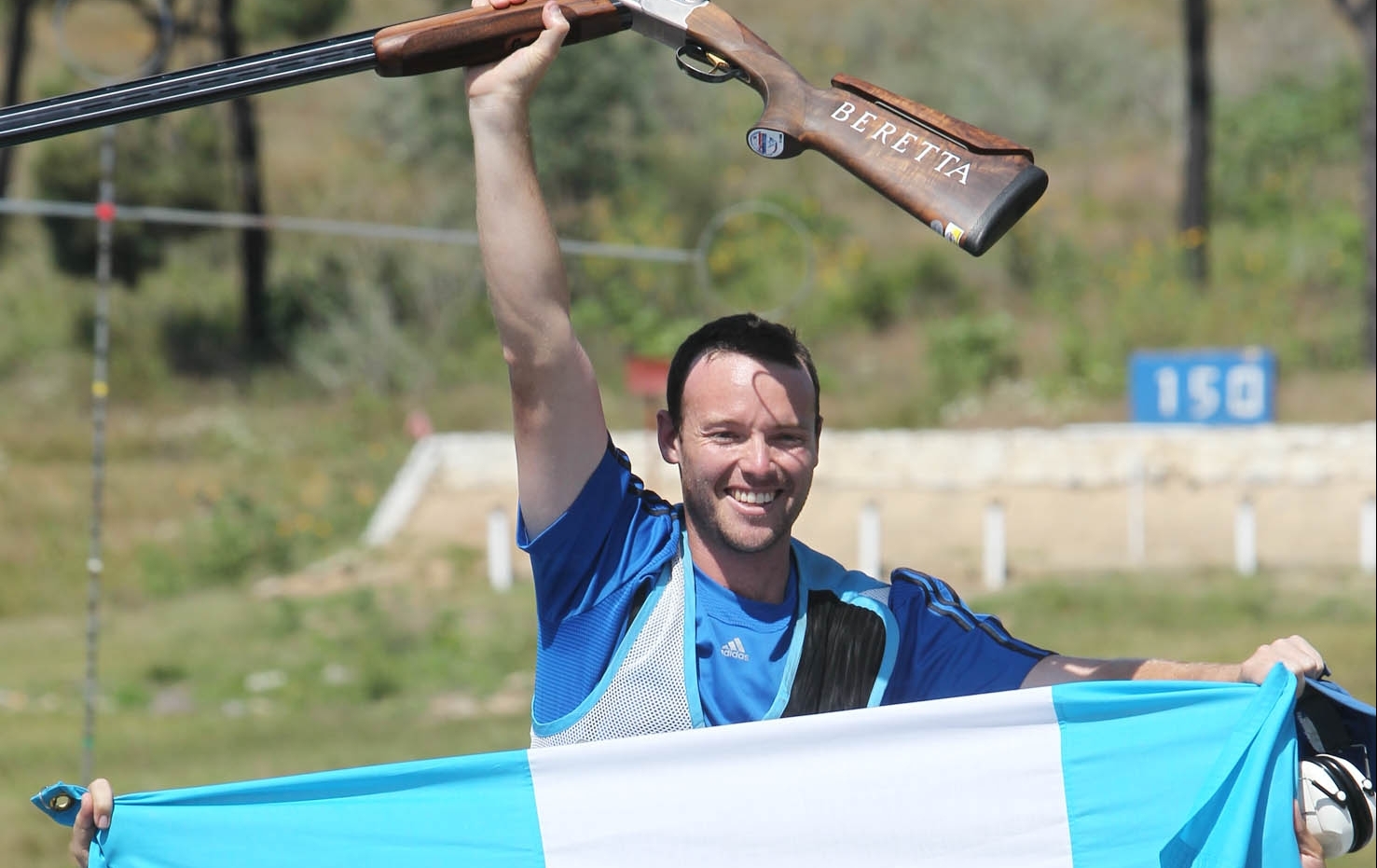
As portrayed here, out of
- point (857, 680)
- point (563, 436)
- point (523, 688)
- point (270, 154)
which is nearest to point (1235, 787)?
point (857, 680)

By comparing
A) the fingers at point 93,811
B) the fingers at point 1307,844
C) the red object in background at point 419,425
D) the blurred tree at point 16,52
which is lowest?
the fingers at point 1307,844

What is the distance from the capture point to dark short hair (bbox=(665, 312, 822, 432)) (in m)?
3.29

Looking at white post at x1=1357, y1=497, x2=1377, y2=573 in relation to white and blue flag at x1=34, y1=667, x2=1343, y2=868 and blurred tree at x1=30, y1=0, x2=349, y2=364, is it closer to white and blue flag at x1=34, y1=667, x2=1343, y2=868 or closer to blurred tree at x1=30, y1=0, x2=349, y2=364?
white and blue flag at x1=34, y1=667, x2=1343, y2=868

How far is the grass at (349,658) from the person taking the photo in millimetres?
10312

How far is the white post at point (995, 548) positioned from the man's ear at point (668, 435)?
12000 mm

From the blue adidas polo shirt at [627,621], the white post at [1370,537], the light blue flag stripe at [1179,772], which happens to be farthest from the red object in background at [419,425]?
the light blue flag stripe at [1179,772]

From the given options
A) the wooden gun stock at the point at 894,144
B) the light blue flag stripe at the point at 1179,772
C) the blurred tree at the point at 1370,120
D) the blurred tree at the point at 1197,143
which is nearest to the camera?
the wooden gun stock at the point at 894,144

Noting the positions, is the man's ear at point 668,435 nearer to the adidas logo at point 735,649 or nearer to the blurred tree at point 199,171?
the adidas logo at point 735,649

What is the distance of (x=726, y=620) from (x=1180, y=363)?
1632 cm

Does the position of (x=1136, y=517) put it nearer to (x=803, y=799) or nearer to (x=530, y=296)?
(x=803, y=799)

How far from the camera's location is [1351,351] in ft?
74.6

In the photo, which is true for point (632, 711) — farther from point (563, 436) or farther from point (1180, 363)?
point (1180, 363)

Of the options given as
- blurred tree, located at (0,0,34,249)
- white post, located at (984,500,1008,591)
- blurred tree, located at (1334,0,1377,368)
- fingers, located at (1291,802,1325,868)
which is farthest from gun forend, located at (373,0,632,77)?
blurred tree, located at (0,0,34,249)

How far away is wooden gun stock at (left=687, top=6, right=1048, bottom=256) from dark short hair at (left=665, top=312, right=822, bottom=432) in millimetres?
366
